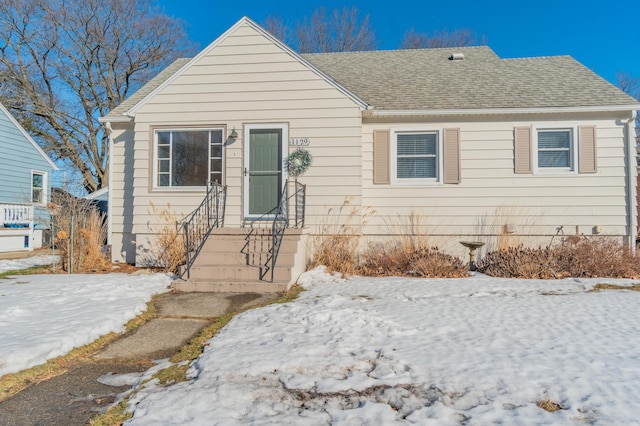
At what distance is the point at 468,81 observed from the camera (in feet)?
32.0

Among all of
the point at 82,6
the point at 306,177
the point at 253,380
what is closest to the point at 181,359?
the point at 253,380

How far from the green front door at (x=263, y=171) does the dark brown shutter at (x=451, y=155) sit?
3681mm

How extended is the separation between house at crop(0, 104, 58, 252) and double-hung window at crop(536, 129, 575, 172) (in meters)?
15.3

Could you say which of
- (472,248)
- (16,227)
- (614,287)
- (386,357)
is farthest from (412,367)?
(16,227)

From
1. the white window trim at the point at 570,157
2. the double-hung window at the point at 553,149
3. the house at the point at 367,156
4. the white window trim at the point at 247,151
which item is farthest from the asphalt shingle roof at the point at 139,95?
the double-hung window at the point at 553,149

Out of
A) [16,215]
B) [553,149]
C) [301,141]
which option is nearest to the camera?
[301,141]

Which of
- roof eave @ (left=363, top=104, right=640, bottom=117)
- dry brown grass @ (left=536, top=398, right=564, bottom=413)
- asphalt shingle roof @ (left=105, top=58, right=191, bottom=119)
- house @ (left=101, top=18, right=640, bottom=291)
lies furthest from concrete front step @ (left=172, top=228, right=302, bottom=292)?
asphalt shingle roof @ (left=105, top=58, right=191, bottom=119)

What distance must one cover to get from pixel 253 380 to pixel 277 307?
2.10 meters

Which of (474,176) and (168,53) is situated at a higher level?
(168,53)

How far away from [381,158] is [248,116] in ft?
10.2

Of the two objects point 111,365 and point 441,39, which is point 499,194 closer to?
point 111,365

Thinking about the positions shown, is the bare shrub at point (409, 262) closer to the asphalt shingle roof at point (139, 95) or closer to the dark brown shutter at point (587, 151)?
the dark brown shutter at point (587, 151)

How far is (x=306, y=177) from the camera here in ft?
Result: 27.5

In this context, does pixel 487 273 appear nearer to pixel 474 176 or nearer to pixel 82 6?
pixel 474 176
